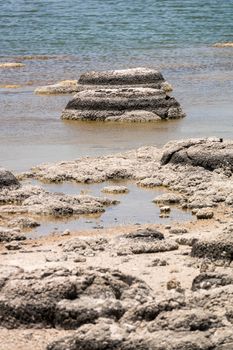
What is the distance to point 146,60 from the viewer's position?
117 ft

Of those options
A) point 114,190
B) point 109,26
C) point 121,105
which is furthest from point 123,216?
point 109,26

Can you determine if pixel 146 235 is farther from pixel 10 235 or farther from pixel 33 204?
pixel 33 204

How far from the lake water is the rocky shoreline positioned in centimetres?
220

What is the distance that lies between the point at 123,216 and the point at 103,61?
22673mm

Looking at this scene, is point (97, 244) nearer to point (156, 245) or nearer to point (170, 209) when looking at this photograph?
point (156, 245)

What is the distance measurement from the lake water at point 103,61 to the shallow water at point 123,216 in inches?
93.6

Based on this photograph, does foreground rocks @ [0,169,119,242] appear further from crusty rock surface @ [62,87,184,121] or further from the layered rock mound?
crusty rock surface @ [62,87,184,121]

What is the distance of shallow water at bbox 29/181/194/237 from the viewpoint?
1230 centimetres

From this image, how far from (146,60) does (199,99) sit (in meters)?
11.3

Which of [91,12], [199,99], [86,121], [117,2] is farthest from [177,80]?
[117,2]

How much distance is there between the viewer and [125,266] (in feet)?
31.8

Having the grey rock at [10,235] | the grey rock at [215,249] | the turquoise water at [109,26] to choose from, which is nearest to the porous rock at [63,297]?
the grey rock at [215,249]

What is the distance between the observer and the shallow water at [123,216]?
12305 millimetres

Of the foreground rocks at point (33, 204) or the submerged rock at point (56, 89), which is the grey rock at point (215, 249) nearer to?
the foreground rocks at point (33, 204)
